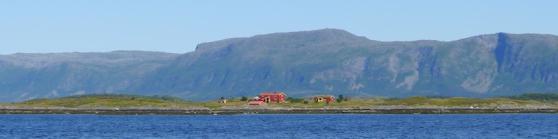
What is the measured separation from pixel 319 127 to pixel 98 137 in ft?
98.8

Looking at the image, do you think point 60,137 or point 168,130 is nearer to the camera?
point 60,137

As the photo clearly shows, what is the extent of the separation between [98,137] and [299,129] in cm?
2491

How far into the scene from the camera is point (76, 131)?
131875 millimetres

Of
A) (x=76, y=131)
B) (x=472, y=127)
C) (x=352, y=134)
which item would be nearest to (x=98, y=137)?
(x=76, y=131)

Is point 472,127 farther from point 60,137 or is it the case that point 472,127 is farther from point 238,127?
point 60,137

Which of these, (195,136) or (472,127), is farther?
(472,127)

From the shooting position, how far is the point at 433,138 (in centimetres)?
11188

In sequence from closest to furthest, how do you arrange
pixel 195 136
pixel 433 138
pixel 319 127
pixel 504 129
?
pixel 433 138 → pixel 195 136 → pixel 504 129 → pixel 319 127

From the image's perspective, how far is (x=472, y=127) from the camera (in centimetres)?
13612

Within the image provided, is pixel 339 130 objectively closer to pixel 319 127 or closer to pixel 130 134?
pixel 319 127

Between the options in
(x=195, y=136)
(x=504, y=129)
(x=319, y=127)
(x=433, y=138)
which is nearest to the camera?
(x=433, y=138)

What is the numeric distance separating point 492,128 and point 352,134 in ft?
62.1

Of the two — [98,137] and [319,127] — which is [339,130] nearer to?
[319,127]

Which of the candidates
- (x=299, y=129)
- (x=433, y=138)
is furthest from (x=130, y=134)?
(x=433, y=138)
